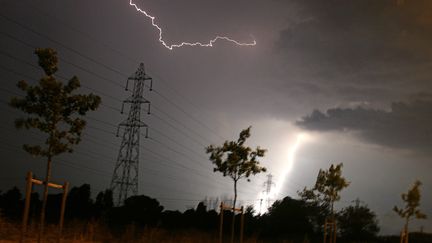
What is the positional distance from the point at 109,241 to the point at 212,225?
904 inches

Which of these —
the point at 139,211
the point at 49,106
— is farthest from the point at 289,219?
the point at 49,106

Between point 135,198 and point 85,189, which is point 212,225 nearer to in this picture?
point 135,198

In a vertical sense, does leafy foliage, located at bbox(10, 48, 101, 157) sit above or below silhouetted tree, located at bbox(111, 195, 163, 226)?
above

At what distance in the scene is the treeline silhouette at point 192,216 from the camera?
118ft

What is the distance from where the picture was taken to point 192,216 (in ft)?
142

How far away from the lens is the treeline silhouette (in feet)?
118

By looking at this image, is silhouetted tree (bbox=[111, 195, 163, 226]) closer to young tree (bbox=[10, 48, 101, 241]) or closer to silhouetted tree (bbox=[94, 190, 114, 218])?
silhouetted tree (bbox=[94, 190, 114, 218])

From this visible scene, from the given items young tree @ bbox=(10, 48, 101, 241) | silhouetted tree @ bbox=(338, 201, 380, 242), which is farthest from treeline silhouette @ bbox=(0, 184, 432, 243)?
young tree @ bbox=(10, 48, 101, 241)

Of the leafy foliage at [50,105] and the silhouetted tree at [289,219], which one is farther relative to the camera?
the silhouetted tree at [289,219]

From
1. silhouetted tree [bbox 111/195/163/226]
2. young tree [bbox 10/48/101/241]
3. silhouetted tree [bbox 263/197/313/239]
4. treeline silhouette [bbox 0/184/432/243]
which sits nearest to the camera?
young tree [bbox 10/48/101/241]

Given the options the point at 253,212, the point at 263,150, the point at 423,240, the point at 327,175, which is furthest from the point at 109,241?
the point at 423,240

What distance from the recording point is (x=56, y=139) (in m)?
14.6

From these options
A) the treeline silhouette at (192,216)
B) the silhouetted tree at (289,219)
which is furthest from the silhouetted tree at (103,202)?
the silhouetted tree at (289,219)

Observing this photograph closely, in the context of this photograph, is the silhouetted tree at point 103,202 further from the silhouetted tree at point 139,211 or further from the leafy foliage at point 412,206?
the leafy foliage at point 412,206
